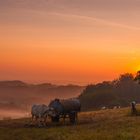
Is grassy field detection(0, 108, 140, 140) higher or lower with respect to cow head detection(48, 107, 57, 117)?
lower

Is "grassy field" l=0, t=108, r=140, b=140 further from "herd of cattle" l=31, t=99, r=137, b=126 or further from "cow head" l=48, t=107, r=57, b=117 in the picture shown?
"cow head" l=48, t=107, r=57, b=117

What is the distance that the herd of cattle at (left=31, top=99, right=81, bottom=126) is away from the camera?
5872 cm

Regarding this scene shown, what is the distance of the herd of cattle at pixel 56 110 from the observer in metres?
58.7

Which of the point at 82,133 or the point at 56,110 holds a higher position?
the point at 56,110

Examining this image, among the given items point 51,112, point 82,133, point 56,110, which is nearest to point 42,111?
point 51,112

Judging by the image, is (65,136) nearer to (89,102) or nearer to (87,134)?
(87,134)

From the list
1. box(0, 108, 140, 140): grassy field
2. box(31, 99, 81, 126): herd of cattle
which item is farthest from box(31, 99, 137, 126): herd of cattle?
box(0, 108, 140, 140): grassy field

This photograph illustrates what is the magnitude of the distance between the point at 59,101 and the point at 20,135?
13.9 m

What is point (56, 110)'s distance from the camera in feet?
196

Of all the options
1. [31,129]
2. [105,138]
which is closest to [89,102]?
[31,129]

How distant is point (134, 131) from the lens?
151 feet

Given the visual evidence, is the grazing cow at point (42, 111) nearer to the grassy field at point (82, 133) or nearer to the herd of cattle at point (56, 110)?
the herd of cattle at point (56, 110)

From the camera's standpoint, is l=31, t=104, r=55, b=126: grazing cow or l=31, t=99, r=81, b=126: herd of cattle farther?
l=31, t=99, r=81, b=126: herd of cattle

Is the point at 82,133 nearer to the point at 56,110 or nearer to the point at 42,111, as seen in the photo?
the point at 42,111
